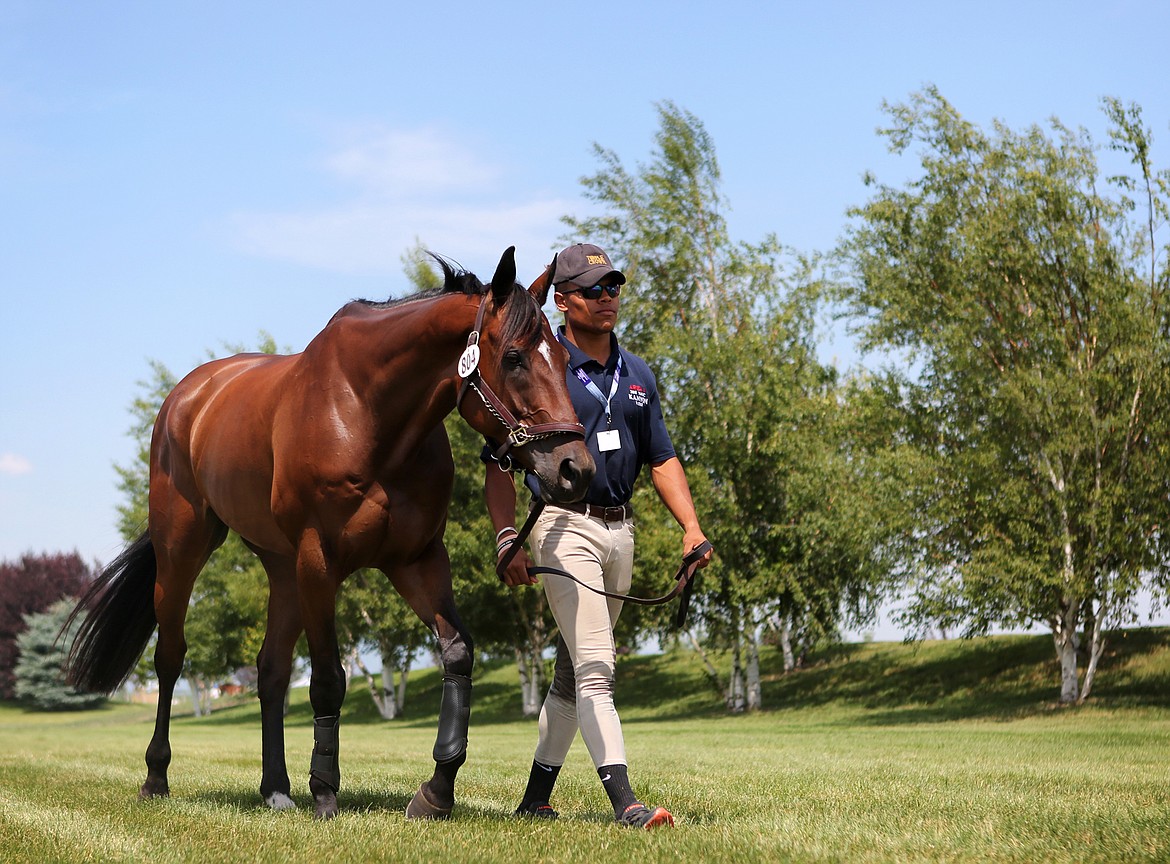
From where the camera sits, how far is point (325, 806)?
6051 mm

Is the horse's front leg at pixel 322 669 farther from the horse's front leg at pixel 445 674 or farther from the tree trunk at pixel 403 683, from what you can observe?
the tree trunk at pixel 403 683

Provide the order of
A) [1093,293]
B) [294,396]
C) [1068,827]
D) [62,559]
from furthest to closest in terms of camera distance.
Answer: [62,559]
[1093,293]
[294,396]
[1068,827]

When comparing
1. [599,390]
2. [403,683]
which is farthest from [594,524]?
[403,683]

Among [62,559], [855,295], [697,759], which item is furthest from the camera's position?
[62,559]

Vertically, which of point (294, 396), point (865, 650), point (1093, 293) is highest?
point (1093, 293)

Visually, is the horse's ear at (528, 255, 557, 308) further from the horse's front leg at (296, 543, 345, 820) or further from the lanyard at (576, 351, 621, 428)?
the horse's front leg at (296, 543, 345, 820)

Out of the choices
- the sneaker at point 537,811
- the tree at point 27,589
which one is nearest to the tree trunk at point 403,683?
the tree at point 27,589

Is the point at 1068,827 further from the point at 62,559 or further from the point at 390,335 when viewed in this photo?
the point at 62,559

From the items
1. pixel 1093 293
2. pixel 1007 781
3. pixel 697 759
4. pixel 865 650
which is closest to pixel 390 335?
pixel 1007 781

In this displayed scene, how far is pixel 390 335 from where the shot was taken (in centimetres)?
593

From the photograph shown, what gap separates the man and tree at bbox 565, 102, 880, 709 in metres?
23.1

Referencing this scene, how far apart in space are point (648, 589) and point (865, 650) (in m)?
10.9

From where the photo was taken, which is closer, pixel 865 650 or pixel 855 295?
pixel 855 295

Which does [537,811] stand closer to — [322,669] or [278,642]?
[322,669]
